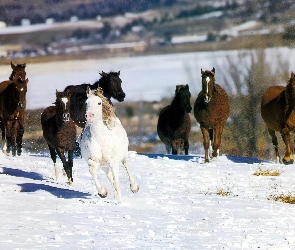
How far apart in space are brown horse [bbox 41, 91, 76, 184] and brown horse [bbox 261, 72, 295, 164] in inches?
284

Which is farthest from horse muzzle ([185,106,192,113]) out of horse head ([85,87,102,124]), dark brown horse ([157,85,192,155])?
horse head ([85,87,102,124])

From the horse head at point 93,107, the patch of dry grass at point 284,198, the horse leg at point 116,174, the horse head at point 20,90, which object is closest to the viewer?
the horse head at point 93,107

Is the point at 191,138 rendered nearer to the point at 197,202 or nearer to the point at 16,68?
the point at 16,68

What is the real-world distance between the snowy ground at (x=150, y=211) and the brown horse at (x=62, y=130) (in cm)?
53

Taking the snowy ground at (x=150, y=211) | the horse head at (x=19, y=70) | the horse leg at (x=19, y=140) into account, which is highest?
the horse head at (x=19, y=70)

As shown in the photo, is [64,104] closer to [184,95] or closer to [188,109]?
[188,109]

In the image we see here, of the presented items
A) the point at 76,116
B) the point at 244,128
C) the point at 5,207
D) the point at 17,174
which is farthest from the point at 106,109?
the point at 244,128

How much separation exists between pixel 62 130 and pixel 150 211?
16.3 feet

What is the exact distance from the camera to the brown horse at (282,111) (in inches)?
965

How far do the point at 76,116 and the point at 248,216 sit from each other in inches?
460

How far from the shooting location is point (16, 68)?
984 inches

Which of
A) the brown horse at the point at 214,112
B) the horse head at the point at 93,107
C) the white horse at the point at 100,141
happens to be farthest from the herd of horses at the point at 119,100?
the horse head at the point at 93,107

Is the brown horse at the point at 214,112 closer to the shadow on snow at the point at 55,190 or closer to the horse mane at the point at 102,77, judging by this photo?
the horse mane at the point at 102,77

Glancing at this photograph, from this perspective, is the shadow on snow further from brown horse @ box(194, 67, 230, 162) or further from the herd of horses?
brown horse @ box(194, 67, 230, 162)
